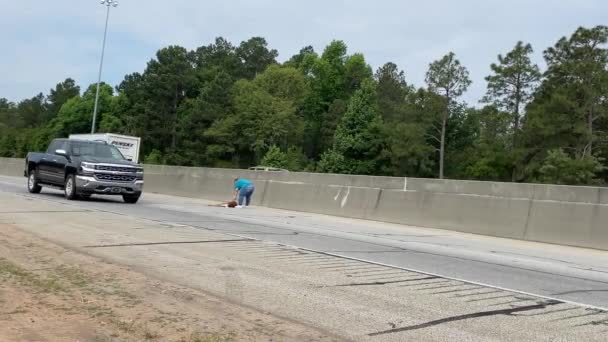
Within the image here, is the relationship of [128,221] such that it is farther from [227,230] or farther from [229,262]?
[229,262]

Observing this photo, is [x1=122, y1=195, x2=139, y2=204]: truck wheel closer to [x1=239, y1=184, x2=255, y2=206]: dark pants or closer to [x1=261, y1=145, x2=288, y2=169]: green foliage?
[x1=239, y1=184, x2=255, y2=206]: dark pants

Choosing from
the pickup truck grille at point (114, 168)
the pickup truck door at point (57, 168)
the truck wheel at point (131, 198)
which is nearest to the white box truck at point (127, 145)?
the pickup truck door at point (57, 168)

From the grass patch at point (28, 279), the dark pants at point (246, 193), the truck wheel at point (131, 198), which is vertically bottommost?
the grass patch at point (28, 279)

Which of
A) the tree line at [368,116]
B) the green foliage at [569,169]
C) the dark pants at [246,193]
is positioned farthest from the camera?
the tree line at [368,116]

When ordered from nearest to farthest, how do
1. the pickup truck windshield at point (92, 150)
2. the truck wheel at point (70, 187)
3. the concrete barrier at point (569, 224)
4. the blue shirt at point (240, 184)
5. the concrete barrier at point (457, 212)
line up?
the concrete barrier at point (569, 224)
the concrete barrier at point (457, 212)
the truck wheel at point (70, 187)
the pickup truck windshield at point (92, 150)
the blue shirt at point (240, 184)

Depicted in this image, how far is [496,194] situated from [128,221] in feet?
29.5

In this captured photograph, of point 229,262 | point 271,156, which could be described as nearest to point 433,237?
point 229,262

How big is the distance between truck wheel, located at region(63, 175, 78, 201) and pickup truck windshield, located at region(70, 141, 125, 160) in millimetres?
818

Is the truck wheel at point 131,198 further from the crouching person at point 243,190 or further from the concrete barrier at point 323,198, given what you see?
the concrete barrier at point 323,198

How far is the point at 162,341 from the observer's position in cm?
503

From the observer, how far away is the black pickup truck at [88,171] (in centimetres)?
1864

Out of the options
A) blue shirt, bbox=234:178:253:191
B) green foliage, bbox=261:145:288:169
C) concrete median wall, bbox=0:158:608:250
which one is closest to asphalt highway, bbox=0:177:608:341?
concrete median wall, bbox=0:158:608:250

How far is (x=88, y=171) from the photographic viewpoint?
60.9 feet

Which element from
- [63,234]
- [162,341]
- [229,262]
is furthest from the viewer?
[63,234]
